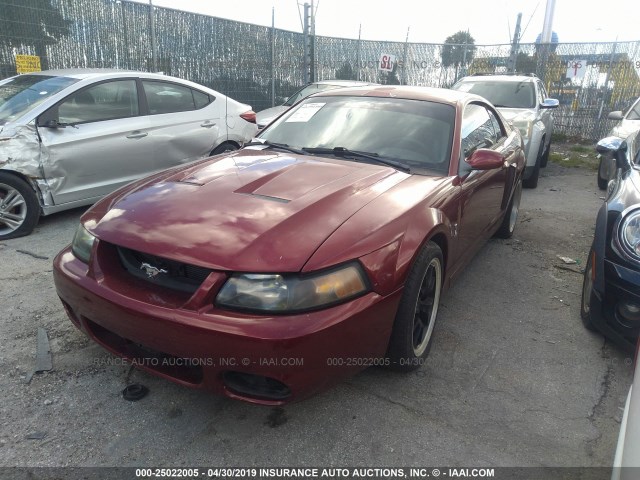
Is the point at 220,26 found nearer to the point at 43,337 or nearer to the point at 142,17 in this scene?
the point at 142,17

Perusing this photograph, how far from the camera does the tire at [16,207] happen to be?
14.1 ft

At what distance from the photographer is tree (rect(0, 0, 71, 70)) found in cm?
697

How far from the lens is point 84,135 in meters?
4.65

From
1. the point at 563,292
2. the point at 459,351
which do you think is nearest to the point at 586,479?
the point at 459,351

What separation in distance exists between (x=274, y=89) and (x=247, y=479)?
34.3 ft

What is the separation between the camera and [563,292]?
12.4ft

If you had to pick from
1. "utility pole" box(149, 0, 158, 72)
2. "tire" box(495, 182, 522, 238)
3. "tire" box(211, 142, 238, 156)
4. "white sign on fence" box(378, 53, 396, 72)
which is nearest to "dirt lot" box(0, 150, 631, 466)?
"tire" box(495, 182, 522, 238)

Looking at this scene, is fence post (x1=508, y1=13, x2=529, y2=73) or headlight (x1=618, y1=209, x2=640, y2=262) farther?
fence post (x1=508, y1=13, x2=529, y2=73)

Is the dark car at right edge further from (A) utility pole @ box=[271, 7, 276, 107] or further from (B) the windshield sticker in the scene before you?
(A) utility pole @ box=[271, 7, 276, 107]

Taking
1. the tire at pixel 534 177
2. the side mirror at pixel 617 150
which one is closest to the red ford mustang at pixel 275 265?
the side mirror at pixel 617 150

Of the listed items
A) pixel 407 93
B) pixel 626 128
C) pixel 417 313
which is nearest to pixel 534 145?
pixel 626 128

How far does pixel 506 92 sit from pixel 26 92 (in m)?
6.86

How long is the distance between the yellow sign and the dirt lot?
5048 millimetres

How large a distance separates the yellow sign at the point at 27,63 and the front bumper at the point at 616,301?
25.2ft
